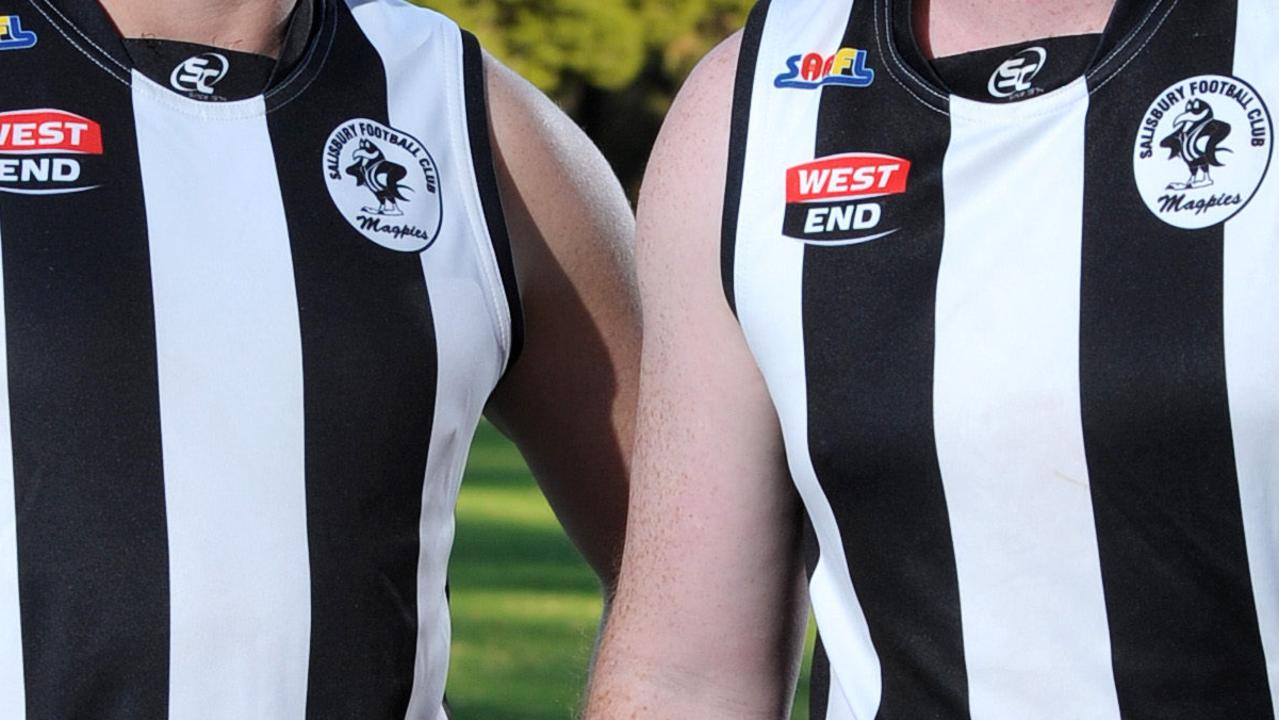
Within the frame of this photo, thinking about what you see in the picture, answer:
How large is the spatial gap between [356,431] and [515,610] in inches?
228

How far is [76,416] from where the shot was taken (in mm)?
2197

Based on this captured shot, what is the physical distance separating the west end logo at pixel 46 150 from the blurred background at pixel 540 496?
959 millimetres

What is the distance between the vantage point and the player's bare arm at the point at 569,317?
2.49 m

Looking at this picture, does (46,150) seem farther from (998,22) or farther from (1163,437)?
(1163,437)

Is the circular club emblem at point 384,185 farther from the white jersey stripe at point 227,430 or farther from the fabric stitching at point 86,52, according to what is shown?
the fabric stitching at point 86,52

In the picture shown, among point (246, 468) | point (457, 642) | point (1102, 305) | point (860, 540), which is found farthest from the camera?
point (457, 642)

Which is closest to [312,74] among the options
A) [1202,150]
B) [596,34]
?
[1202,150]

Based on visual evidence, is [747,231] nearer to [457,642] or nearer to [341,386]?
[341,386]

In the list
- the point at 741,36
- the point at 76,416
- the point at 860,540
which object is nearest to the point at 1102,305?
the point at 860,540

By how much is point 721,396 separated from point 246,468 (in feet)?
1.72

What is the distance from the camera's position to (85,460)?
7.21 ft

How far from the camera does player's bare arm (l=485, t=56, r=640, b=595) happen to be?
2.49 metres

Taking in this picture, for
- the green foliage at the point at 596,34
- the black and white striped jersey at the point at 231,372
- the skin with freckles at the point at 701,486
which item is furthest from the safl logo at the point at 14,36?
the green foliage at the point at 596,34

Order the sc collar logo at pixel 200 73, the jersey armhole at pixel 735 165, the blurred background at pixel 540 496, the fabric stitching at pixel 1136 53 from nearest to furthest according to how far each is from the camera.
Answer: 1. the fabric stitching at pixel 1136 53
2. the jersey armhole at pixel 735 165
3. the sc collar logo at pixel 200 73
4. the blurred background at pixel 540 496
